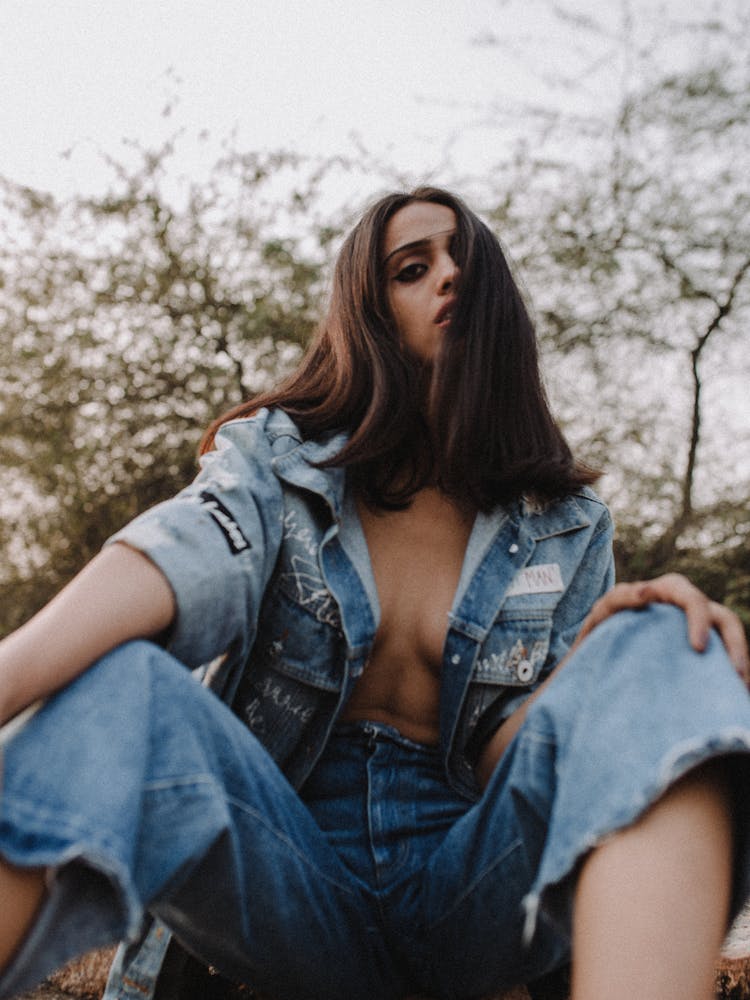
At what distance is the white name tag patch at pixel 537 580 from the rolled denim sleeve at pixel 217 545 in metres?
0.53

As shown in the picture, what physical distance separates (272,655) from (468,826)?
0.50 m

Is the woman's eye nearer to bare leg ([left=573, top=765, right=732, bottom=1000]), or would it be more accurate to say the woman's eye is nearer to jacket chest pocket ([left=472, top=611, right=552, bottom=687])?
jacket chest pocket ([left=472, top=611, right=552, bottom=687])

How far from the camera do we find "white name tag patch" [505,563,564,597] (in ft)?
5.99

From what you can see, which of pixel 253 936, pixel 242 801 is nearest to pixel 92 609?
pixel 242 801

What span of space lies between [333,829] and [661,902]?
74 cm

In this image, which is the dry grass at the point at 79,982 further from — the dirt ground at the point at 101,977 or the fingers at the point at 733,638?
the fingers at the point at 733,638

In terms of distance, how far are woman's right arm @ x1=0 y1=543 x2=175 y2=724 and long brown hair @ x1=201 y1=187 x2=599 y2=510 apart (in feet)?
2.18

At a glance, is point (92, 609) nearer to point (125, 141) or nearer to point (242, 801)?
point (242, 801)

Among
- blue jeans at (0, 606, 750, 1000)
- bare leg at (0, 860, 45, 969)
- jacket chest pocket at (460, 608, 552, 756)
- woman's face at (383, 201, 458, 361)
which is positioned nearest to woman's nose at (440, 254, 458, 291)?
woman's face at (383, 201, 458, 361)

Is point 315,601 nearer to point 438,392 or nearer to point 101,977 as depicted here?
point 438,392

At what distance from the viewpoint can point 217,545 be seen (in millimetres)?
1391

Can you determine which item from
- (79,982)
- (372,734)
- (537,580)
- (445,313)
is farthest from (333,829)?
(445,313)

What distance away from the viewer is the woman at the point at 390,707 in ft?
3.24

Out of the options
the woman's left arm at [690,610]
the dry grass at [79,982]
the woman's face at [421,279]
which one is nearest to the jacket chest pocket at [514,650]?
the woman's left arm at [690,610]
